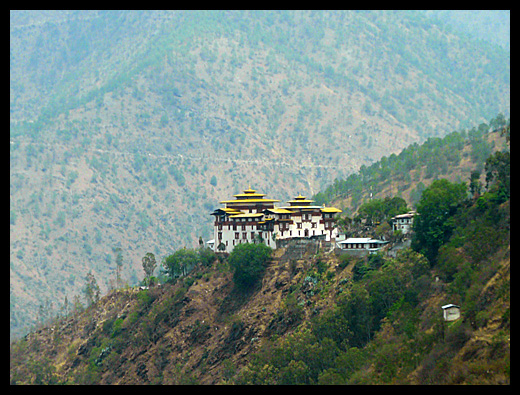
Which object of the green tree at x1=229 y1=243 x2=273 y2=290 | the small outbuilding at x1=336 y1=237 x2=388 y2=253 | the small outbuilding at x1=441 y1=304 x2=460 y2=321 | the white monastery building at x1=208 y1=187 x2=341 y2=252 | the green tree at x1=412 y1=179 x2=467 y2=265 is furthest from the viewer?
the white monastery building at x1=208 y1=187 x2=341 y2=252

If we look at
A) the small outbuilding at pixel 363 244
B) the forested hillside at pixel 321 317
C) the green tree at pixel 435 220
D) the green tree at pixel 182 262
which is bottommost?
the forested hillside at pixel 321 317

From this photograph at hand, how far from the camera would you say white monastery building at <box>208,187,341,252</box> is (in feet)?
447

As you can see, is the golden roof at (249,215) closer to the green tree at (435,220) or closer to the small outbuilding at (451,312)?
the green tree at (435,220)

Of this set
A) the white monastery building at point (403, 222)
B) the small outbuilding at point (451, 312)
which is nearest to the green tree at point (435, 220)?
the white monastery building at point (403, 222)

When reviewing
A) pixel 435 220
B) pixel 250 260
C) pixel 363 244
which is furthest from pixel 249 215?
pixel 435 220

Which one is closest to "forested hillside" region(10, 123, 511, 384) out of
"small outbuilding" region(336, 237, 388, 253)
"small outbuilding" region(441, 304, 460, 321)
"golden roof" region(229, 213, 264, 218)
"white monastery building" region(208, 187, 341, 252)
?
"small outbuilding" region(441, 304, 460, 321)

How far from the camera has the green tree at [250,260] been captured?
13312 centimetres

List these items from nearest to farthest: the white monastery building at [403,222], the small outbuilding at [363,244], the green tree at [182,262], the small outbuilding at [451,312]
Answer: the small outbuilding at [451,312] < the small outbuilding at [363,244] < the white monastery building at [403,222] < the green tree at [182,262]

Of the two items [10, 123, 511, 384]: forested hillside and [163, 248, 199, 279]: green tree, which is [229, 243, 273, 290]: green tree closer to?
[10, 123, 511, 384]: forested hillside

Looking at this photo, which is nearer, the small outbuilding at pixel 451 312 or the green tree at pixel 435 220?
the small outbuilding at pixel 451 312

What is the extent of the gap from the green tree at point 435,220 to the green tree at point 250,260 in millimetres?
21838

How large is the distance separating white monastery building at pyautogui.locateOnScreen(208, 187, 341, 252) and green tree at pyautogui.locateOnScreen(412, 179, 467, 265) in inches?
781

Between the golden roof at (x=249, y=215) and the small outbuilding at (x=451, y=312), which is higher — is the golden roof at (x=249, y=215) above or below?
above

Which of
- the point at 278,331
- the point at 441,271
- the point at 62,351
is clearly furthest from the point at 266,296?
the point at 62,351
